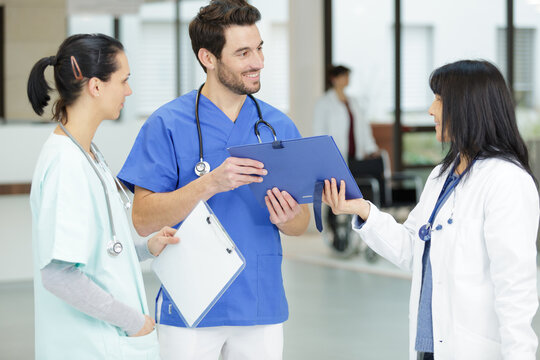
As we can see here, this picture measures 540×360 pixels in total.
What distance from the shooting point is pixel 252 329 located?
1878mm

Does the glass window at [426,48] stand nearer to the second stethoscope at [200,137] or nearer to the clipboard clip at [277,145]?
the second stethoscope at [200,137]

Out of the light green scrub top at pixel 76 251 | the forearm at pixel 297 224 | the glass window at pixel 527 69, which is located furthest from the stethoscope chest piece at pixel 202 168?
the glass window at pixel 527 69

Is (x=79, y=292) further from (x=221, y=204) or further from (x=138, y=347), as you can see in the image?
(x=221, y=204)

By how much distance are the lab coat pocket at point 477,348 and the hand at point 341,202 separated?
1.22 ft

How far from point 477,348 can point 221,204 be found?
26.3 inches

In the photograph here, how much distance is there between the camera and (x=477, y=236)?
163cm

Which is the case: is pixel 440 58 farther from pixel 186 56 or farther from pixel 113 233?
pixel 113 233

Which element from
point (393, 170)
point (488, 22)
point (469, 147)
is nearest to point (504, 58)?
point (488, 22)

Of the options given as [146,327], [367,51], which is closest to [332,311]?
[146,327]

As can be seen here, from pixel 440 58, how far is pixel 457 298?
6666mm

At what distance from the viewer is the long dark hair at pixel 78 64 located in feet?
5.01

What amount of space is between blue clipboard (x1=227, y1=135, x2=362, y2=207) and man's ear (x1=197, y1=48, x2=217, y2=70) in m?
0.30

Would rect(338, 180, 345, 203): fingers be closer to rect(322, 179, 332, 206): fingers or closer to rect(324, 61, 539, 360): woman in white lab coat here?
rect(322, 179, 332, 206): fingers

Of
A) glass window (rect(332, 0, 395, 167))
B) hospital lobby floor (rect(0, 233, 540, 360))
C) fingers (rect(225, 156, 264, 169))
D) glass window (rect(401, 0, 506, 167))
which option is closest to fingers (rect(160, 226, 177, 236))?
fingers (rect(225, 156, 264, 169))
